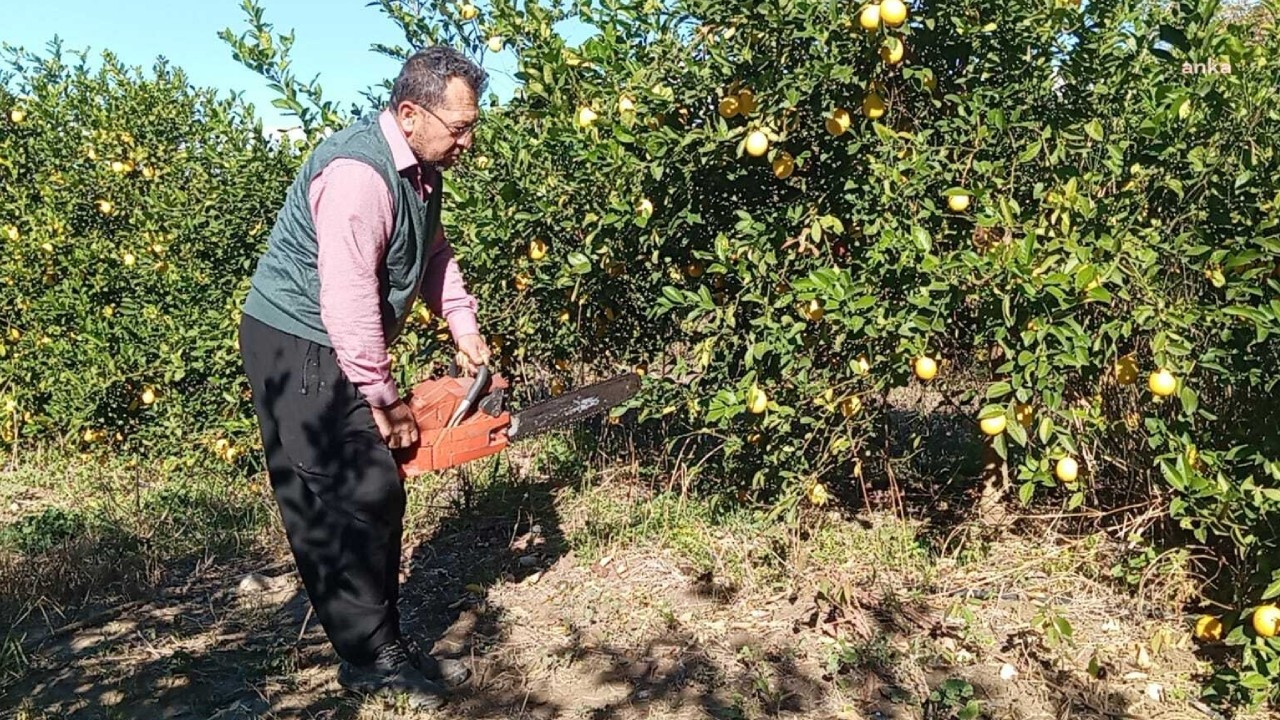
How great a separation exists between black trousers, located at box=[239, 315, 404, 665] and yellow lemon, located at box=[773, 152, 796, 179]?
1.50m

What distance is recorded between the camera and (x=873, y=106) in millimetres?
3273

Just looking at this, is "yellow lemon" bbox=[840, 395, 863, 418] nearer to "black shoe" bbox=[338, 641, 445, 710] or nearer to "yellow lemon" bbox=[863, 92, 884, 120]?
"yellow lemon" bbox=[863, 92, 884, 120]

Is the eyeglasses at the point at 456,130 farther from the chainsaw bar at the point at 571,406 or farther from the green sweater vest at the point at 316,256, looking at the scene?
the chainsaw bar at the point at 571,406

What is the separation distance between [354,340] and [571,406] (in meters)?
0.91

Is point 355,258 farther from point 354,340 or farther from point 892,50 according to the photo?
point 892,50

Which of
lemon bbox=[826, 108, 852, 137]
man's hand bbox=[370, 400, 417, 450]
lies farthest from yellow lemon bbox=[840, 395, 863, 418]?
man's hand bbox=[370, 400, 417, 450]

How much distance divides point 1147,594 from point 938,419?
6.22 feet

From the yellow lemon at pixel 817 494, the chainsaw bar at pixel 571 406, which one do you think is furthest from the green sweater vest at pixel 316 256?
the yellow lemon at pixel 817 494

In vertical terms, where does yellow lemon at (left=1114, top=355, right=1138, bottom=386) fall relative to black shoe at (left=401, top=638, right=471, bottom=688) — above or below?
above

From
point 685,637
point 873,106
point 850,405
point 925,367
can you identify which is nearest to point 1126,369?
point 925,367

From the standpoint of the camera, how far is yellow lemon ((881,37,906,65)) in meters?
3.04

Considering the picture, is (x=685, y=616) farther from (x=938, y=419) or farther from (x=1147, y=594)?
(x=938, y=419)

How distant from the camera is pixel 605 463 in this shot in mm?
5012


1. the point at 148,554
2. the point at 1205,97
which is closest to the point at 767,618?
the point at 1205,97
